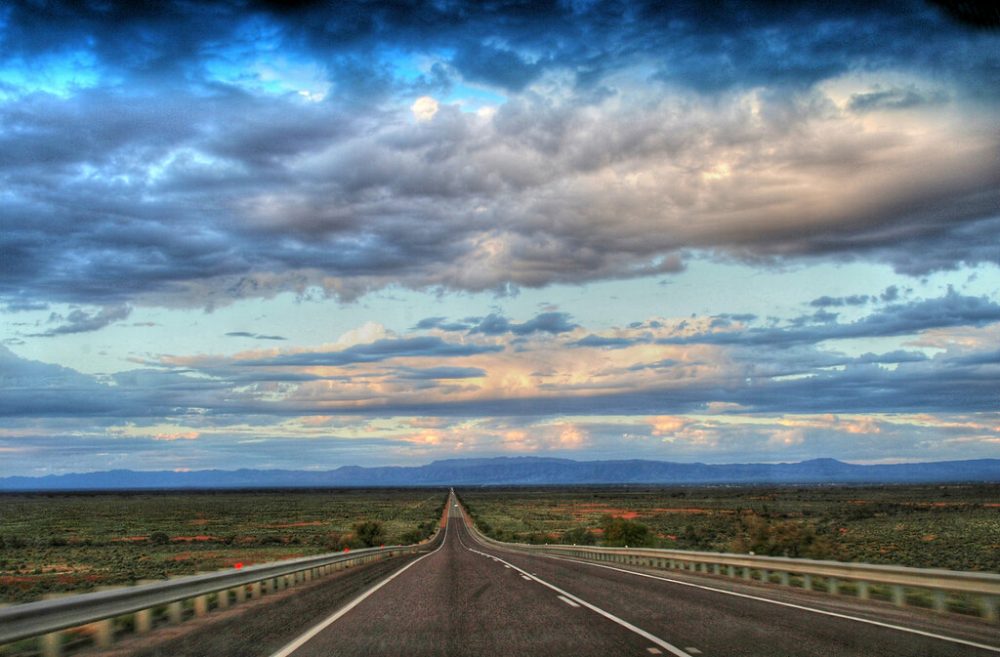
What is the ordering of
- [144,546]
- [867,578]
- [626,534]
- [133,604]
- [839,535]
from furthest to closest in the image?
1. [144,546]
2. [839,535]
3. [626,534]
4. [867,578]
5. [133,604]

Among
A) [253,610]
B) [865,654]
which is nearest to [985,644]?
[865,654]

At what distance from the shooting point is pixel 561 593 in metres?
16.8

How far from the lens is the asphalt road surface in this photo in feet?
32.0

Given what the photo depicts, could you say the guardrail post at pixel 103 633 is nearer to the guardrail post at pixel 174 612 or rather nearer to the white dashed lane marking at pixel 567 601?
the guardrail post at pixel 174 612

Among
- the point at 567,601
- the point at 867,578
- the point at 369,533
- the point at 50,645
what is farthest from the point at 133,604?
the point at 369,533

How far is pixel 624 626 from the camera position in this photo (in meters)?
11.6

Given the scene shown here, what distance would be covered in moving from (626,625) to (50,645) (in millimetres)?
7182

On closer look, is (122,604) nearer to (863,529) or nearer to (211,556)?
(211,556)

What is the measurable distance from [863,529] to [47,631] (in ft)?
241

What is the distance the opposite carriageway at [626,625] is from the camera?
388 inches

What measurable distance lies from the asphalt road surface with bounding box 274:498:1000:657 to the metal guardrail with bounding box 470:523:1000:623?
622mm

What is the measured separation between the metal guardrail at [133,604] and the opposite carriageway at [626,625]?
535 millimetres

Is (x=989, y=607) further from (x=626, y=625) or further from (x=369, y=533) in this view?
(x=369, y=533)

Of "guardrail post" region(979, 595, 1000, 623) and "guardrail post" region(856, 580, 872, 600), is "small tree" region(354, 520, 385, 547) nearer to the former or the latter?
"guardrail post" region(856, 580, 872, 600)
